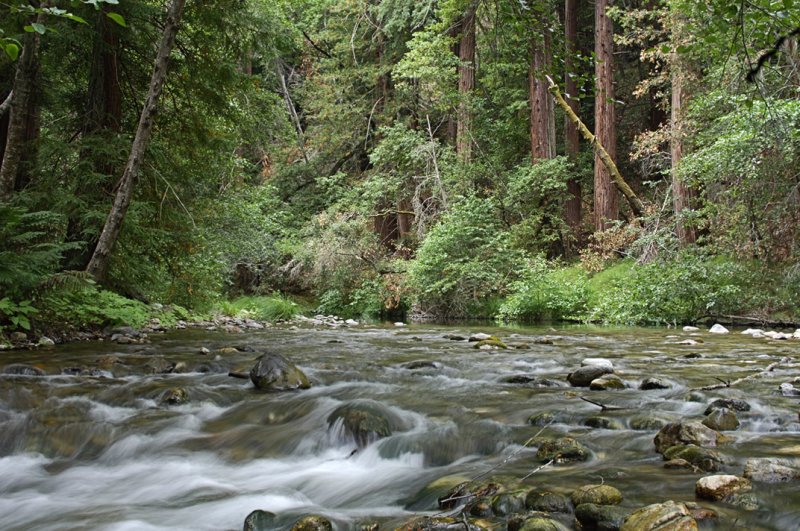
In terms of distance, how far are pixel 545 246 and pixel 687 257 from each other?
6962mm

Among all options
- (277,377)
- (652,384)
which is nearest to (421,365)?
(277,377)

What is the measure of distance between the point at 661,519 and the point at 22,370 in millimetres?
5310

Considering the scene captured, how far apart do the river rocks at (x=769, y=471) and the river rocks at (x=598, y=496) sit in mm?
651

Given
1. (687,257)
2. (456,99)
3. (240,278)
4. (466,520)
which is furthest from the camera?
(240,278)

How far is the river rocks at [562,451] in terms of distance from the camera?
10.3 feet

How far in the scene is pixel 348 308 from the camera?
754 inches

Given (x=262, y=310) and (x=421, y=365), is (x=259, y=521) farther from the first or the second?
(x=262, y=310)

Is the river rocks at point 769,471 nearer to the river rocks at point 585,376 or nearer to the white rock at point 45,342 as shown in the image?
the river rocks at point 585,376

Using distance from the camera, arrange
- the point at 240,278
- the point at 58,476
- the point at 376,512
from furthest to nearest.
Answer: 1. the point at 240,278
2. the point at 58,476
3. the point at 376,512

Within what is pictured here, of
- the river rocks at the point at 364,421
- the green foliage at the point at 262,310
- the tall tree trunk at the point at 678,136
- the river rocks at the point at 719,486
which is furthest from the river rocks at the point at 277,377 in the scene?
the tall tree trunk at the point at 678,136

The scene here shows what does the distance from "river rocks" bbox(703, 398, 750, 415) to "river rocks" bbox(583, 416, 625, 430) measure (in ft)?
2.22

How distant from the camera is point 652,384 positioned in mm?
4820

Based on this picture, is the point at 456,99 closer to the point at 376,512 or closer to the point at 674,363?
the point at 674,363

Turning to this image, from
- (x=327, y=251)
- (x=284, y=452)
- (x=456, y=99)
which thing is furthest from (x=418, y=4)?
(x=284, y=452)
